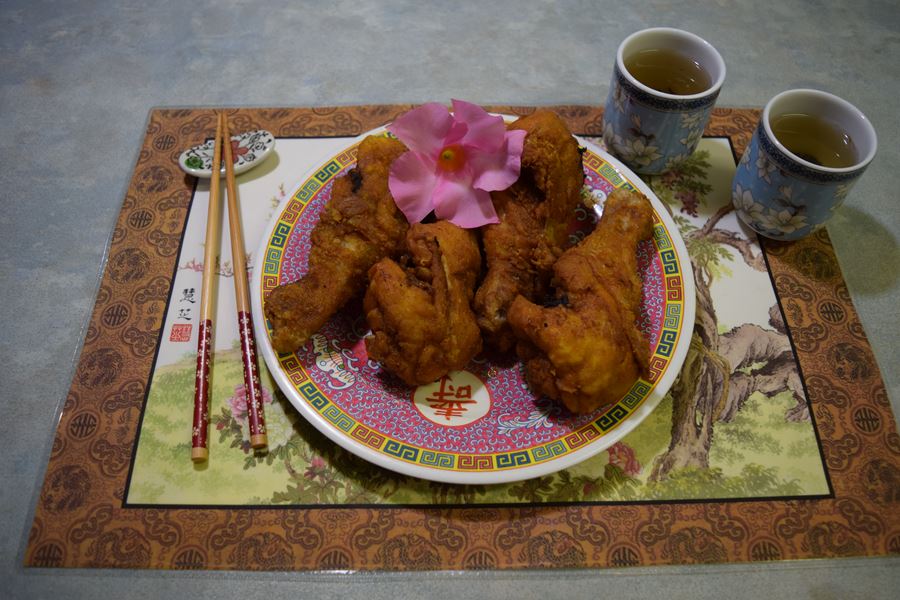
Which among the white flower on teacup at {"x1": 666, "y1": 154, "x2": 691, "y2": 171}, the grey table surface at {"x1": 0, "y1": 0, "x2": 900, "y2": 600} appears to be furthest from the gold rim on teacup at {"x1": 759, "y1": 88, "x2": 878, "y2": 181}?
the grey table surface at {"x1": 0, "y1": 0, "x2": 900, "y2": 600}

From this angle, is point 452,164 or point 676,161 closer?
point 452,164

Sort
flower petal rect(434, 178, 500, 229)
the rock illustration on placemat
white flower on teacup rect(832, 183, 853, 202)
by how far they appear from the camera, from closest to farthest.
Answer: the rock illustration on placemat
flower petal rect(434, 178, 500, 229)
white flower on teacup rect(832, 183, 853, 202)

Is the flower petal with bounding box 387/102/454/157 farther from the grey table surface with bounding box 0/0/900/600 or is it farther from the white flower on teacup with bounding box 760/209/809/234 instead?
the white flower on teacup with bounding box 760/209/809/234

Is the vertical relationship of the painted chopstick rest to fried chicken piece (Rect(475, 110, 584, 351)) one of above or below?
below

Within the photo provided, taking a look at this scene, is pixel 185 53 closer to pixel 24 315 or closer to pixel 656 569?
pixel 24 315

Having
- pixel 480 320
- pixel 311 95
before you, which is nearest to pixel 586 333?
pixel 480 320

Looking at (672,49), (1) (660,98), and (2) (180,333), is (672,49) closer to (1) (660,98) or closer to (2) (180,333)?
(1) (660,98)
